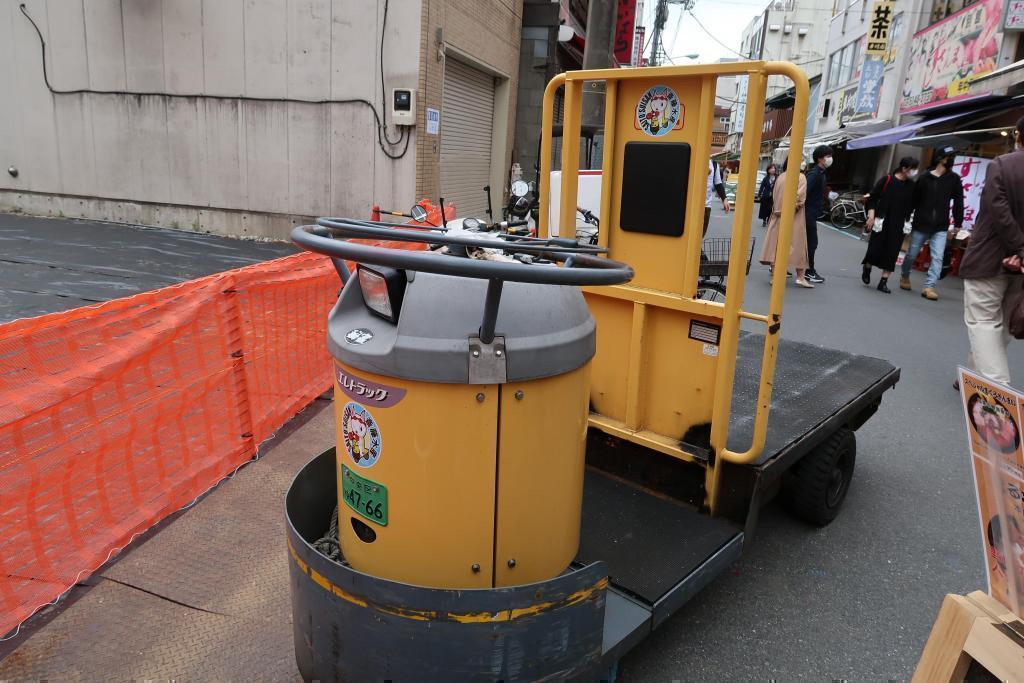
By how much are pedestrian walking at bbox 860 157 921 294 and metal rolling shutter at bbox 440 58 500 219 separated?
7448mm

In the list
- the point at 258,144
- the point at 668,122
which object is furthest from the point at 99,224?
the point at 668,122

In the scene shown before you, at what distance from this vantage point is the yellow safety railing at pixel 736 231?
277cm

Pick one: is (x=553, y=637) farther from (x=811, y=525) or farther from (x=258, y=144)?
(x=258, y=144)

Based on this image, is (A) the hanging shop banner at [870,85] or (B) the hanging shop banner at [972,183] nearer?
(B) the hanging shop banner at [972,183]

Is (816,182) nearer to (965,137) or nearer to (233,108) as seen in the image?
(965,137)

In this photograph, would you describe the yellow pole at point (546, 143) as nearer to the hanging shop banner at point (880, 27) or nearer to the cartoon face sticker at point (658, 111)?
the cartoon face sticker at point (658, 111)

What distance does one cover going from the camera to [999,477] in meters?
1.69

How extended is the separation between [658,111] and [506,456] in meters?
1.88

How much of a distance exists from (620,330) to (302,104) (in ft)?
34.4

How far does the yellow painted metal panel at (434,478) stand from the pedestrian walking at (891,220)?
406 inches

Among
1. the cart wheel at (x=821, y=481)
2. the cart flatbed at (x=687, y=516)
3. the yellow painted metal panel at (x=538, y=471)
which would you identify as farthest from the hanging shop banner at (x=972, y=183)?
the yellow painted metal panel at (x=538, y=471)

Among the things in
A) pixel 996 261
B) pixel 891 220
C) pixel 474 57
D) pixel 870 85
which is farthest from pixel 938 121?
pixel 996 261

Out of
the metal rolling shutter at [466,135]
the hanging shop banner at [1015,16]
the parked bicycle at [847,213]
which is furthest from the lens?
the parked bicycle at [847,213]

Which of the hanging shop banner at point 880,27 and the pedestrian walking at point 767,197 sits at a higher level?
the hanging shop banner at point 880,27
